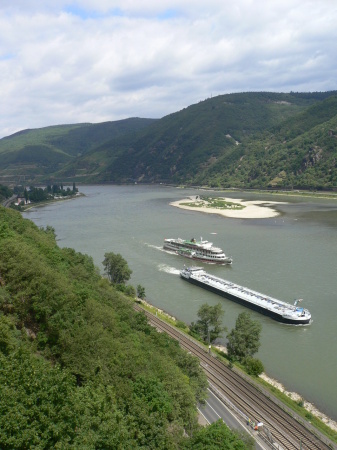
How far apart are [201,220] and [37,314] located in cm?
9402

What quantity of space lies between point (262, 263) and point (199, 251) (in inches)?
499

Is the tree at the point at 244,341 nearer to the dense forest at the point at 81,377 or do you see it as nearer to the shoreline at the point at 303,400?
the shoreline at the point at 303,400

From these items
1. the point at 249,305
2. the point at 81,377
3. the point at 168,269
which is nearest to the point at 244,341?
the point at 249,305

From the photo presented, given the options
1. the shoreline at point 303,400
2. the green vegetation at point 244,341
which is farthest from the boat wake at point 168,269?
the shoreline at point 303,400

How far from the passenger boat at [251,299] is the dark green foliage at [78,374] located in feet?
60.5

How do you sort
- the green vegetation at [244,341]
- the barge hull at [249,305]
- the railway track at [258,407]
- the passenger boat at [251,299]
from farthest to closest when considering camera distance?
the passenger boat at [251,299]
the barge hull at [249,305]
the green vegetation at [244,341]
the railway track at [258,407]

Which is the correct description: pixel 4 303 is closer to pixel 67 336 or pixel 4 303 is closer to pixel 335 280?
pixel 67 336

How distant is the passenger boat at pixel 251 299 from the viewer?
43509mm

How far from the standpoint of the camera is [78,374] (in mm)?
19375

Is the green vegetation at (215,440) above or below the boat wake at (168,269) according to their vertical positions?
above

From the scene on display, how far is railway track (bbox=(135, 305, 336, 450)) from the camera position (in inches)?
929

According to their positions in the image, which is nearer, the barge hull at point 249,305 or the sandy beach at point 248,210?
the barge hull at point 249,305

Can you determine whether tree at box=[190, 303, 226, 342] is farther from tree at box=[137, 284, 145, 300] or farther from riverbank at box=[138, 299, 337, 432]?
tree at box=[137, 284, 145, 300]

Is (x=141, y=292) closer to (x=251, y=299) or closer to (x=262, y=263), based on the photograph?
(x=251, y=299)
